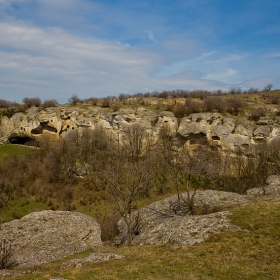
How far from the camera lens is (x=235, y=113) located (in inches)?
2746

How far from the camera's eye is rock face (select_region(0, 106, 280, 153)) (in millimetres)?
61344

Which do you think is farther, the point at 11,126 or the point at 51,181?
the point at 11,126

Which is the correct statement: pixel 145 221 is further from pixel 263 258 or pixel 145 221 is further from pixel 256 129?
pixel 256 129

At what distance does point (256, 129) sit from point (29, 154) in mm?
48294

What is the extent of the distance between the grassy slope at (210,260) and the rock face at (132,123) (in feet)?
130

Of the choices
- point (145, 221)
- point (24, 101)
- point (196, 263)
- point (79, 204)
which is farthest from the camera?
point (24, 101)

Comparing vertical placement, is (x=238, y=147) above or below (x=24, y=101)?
below

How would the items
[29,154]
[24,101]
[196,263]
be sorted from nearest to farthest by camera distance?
[196,263], [29,154], [24,101]

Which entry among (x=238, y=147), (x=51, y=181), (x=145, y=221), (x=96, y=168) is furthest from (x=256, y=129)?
(x=51, y=181)

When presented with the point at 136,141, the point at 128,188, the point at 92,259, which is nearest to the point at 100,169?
the point at 136,141

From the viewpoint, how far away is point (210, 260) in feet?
55.5

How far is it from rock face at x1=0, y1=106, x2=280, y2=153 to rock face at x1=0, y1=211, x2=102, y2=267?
3471 cm

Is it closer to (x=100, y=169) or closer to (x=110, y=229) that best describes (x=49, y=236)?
(x=110, y=229)

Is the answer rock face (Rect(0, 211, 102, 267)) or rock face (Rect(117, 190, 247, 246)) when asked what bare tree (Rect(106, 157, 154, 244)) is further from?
rock face (Rect(0, 211, 102, 267))
